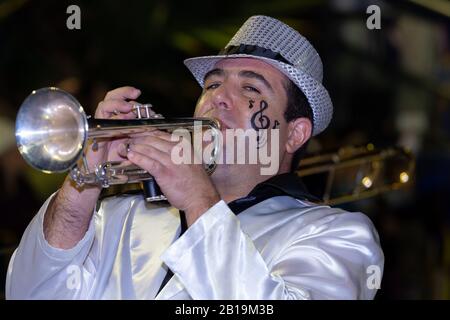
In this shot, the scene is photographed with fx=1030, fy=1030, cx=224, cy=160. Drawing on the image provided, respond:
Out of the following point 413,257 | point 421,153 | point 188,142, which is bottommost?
point 413,257

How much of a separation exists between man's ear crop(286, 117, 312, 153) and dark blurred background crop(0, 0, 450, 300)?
2400mm

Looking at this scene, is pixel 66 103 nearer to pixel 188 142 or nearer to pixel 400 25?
pixel 188 142

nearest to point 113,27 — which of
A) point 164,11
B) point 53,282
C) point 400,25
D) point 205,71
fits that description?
point 164,11

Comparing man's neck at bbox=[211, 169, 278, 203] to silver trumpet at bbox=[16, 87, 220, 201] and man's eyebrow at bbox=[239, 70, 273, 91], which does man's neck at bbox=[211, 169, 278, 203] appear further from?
silver trumpet at bbox=[16, 87, 220, 201]

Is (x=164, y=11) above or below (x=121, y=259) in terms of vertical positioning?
above

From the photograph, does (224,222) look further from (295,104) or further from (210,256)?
(295,104)

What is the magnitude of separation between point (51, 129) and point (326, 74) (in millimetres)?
5695

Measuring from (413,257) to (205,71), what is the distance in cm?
326

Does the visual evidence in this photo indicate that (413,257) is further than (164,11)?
No

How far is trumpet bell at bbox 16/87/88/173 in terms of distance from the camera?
10.3 feet

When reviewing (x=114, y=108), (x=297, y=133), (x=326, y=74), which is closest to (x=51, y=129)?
(x=114, y=108)

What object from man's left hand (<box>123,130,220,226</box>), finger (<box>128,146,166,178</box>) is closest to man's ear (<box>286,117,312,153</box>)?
man's left hand (<box>123,130,220,226</box>)

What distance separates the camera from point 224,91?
371 cm
